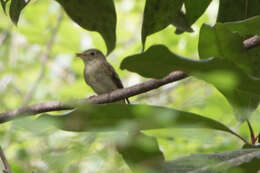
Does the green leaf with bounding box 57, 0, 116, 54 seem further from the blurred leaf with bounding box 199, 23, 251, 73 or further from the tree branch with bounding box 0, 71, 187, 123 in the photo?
the blurred leaf with bounding box 199, 23, 251, 73

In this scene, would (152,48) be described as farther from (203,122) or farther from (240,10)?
(240,10)

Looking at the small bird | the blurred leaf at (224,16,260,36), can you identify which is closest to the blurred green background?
the small bird

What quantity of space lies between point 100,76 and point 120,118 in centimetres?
327

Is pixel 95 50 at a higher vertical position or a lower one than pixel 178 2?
A: lower

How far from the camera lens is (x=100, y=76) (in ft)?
14.9

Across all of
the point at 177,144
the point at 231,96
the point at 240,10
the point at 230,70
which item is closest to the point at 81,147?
Answer: the point at 230,70

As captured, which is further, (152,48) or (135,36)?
(135,36)

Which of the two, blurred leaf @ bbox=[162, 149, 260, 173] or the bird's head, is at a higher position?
blurred leaf @ bbox=[162, 149, 260, 173]

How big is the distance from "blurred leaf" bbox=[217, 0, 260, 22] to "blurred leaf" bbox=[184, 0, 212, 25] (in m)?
0.13

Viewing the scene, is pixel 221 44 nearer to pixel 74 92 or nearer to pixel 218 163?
pixel 218 163

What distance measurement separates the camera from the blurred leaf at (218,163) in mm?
1266

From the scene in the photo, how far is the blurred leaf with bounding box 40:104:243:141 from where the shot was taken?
119cm

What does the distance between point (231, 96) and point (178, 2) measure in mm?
436

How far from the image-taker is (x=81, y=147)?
117 cm
